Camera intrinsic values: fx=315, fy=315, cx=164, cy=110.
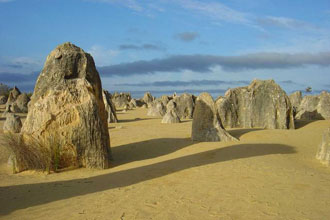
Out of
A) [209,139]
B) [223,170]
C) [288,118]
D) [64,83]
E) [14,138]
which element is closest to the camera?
[223,170]

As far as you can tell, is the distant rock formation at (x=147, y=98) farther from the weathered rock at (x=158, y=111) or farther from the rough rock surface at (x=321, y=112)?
the rough rock surface at (x=321, y=112)

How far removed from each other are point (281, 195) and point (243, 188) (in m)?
0.63

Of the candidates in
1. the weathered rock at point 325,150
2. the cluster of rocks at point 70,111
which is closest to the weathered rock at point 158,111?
the cluster of rocks at point 70,111

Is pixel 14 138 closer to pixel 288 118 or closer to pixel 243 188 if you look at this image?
pixel 243 188

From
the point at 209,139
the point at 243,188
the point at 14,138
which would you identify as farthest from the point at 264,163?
the point at 14,138

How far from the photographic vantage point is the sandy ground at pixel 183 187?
419 cm

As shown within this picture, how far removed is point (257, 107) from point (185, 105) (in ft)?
28.4

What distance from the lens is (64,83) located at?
7.79 metres

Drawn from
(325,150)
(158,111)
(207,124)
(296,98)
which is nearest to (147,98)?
(158,111)

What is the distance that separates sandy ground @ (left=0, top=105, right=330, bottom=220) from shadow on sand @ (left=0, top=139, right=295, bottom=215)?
15 millimetres

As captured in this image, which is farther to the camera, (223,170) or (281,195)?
(223,170)

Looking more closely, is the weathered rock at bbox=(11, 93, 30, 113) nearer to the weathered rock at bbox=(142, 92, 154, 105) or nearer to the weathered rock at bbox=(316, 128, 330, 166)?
the weathered rock at bbox=(316, 128, 330, 166)

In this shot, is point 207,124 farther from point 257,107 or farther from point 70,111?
point 70,111

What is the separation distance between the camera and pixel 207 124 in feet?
35.0
